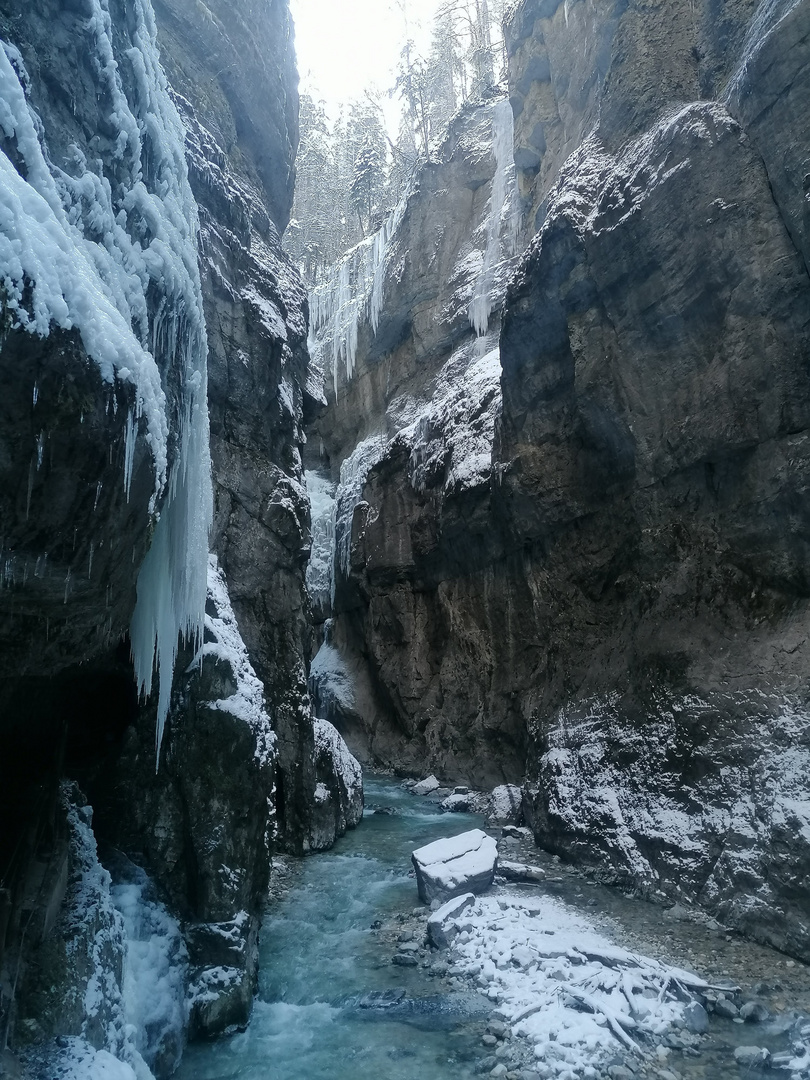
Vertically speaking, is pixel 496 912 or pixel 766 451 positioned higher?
pixel 766 451

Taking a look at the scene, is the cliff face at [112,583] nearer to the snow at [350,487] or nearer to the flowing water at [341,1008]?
the flowing water at [341,1008]

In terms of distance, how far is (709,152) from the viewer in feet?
33.9

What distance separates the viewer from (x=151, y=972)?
20.5 ft

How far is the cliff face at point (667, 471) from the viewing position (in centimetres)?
897

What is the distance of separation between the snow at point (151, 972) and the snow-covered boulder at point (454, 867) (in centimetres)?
397

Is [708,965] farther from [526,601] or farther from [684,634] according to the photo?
[526,601]

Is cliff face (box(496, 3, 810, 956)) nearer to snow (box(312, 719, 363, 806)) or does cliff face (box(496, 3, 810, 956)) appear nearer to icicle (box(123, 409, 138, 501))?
snow (box(312, 719, 363, 806))

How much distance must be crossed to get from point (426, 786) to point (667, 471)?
11.0m

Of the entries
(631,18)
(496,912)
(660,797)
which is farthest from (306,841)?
(631,18)

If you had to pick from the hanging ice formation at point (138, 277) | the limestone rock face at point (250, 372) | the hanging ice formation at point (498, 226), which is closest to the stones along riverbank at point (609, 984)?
the hanging ice formation at point (138, 277)

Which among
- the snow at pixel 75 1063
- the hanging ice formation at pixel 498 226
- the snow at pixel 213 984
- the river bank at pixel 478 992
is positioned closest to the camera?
the snow at pixel 75 1063

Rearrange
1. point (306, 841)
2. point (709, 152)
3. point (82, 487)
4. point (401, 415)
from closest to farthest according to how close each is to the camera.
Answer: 1. point (82, 487)
2. point (709, 152)
3. point (306, 841)
4. point (401, 415)

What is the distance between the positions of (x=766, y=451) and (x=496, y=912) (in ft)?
25.1

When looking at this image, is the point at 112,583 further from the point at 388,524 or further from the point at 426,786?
the point at 388,524
